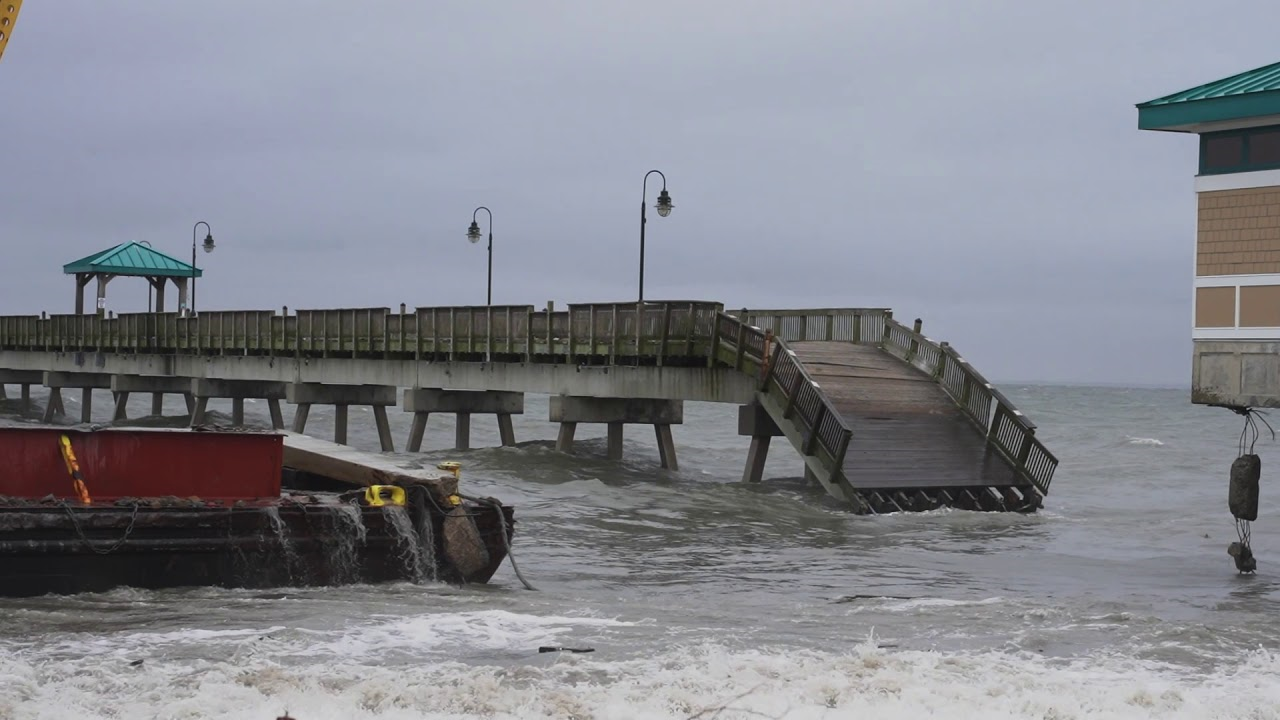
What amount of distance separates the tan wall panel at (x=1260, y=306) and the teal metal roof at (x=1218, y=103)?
6.76 feet

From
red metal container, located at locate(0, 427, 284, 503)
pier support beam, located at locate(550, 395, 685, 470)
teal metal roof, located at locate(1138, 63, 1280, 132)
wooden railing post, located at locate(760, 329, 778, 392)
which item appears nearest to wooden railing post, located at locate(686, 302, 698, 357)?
wooden railing post, located at locate(760, 329, 778, 392)

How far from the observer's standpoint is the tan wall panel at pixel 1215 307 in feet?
60.0

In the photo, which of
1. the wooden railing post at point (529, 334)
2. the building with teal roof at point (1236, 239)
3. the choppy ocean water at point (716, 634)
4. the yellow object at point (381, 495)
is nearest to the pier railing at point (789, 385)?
the choppy ocean water at point (716, 634)

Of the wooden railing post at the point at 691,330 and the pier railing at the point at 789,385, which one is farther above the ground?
the wooden railing post at the point at 691,330

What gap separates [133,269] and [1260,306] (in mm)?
48619

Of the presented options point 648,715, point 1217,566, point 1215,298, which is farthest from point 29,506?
point 1217,566

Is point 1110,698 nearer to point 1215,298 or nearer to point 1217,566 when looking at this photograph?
point 1215,298

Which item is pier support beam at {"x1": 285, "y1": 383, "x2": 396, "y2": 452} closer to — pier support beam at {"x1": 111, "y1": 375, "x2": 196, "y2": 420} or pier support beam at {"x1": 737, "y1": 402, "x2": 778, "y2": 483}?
pier support beam at {"x1": 111, "y1": 375, "x2": 196, "y2": 420}

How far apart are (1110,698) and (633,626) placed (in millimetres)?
4269

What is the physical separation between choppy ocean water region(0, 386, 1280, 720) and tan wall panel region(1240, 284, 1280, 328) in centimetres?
320

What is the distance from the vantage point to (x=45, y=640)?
38.5 feet

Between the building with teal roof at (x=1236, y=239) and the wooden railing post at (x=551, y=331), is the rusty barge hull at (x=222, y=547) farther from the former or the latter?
the wooden railing post at (x=551, y=331)

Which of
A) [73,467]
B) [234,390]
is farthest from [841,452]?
[234,390]

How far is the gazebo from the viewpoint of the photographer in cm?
5841
